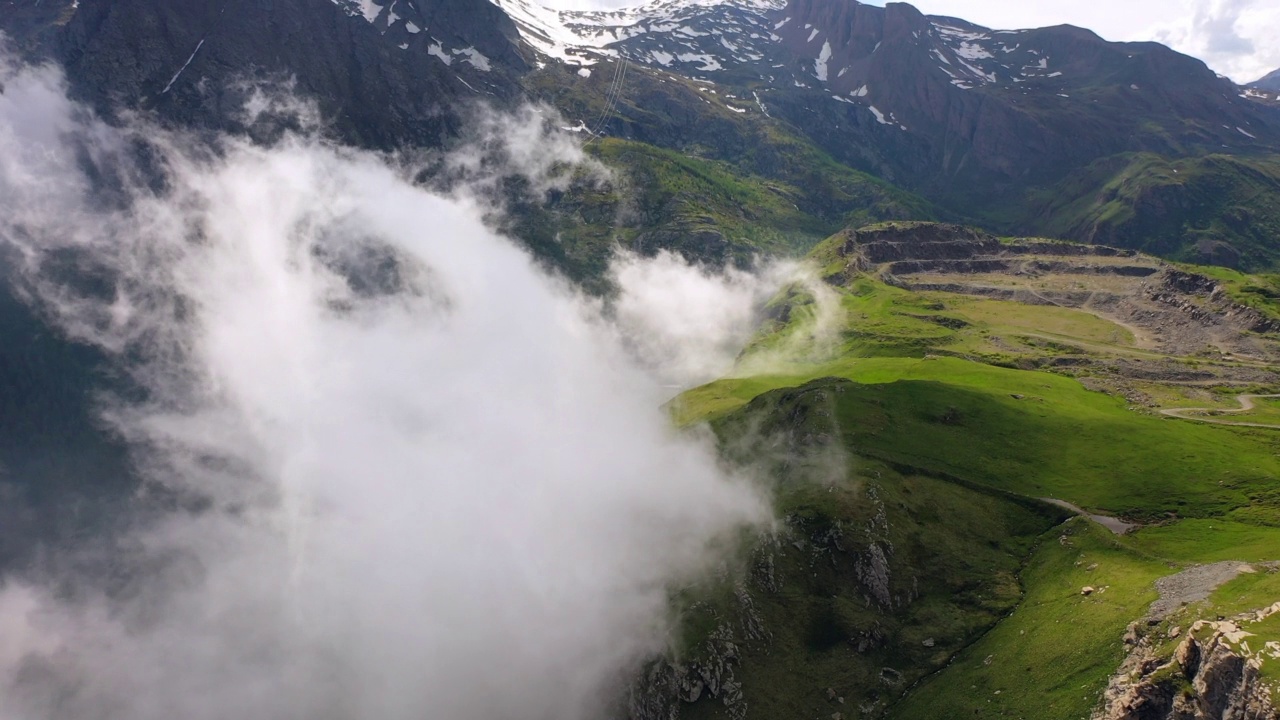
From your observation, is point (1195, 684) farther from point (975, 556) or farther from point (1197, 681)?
point (975, 556)

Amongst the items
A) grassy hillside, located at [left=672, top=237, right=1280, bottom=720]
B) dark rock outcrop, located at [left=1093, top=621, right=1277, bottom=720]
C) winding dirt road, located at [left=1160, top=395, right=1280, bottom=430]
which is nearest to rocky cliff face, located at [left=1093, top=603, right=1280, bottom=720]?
dark rock outcrop, located at [left=1093, top=621, right=1277, bottom=720]

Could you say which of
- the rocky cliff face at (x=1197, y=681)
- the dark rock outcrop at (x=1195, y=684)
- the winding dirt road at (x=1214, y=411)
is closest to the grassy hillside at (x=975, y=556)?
the rocky cliff face at (x=1197, y=681)

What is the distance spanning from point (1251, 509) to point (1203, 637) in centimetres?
6401

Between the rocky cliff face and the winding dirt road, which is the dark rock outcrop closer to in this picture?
the rocky cliff face

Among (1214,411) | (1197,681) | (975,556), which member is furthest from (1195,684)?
(1214,411)

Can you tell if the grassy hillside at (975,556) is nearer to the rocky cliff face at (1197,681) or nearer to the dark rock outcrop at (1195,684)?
the rocky cliff face at (1197,681)

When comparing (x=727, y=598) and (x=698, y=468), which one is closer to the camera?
(x=727, y=598)

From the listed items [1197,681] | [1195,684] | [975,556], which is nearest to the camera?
[1197,681]

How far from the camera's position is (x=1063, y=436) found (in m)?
173

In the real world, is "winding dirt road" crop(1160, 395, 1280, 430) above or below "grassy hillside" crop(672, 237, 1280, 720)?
above

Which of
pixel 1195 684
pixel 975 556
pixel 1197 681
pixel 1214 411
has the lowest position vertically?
pixel 975 556

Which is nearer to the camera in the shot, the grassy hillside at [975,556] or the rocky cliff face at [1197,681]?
the rocky cliff face at [1197,681]

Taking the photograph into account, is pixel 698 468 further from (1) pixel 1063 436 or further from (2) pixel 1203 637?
(2) pixel 1203 637

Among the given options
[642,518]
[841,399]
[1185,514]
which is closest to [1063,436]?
[1185,514]
